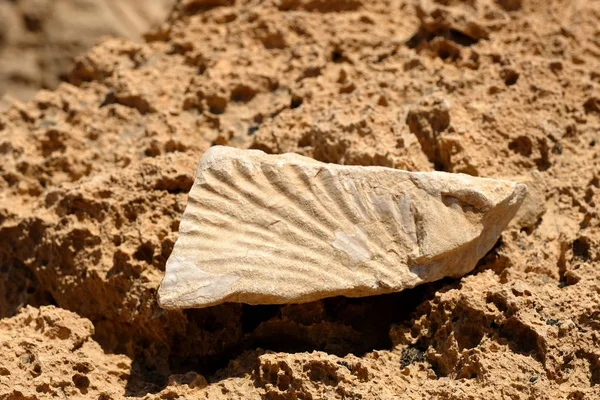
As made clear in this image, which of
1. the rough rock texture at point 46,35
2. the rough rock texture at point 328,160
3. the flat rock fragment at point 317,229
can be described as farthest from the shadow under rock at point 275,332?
the rough rock texture at point 46,35

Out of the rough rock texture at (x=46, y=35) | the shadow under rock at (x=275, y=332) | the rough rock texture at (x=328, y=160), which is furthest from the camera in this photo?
the rough rock texture at (x=46, y=35)

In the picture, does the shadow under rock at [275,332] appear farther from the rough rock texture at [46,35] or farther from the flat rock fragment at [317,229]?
the rough rock texture at [46,35]

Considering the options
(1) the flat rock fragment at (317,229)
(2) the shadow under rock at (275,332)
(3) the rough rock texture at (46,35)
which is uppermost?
(3) the rough rock texture at (46,35)

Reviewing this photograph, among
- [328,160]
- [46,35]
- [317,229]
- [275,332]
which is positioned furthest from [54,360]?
[46,35]

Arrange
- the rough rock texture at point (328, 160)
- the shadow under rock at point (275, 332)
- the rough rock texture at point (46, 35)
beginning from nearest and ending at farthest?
the rough rock texture at point (328, 160) < the shadow under rock at point (275, 332) < the rough rock texture at point (46, 35)

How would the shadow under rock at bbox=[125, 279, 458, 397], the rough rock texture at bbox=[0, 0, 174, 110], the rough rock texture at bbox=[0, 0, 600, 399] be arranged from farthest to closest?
the rough rock texture at bbox=[0, 0, 174, 110], the shadow under rock at bbox=[125, 279, 458, 397], the rough rock texture at bbox=[0, 0, 600, 399]

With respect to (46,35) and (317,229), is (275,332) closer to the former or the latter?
(317,229)

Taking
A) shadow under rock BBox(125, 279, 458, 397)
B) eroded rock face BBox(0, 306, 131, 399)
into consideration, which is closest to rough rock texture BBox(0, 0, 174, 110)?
→ eroded rock face BBox(0, 306, 131, 399)

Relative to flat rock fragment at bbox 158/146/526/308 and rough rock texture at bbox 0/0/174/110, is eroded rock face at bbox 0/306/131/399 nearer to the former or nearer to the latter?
flat rock fragment at bbox 158/146/526/308
